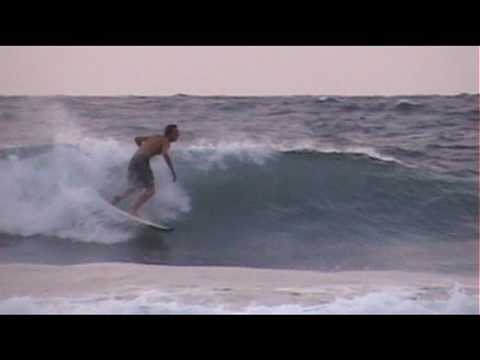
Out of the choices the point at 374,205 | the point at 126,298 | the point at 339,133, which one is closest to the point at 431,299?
the point at 374,205

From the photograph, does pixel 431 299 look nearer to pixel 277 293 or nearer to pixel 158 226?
pixel 277 293

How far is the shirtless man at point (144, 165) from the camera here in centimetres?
389

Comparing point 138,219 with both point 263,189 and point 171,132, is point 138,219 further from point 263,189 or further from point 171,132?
point 263,189

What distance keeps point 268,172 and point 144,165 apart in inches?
30.0

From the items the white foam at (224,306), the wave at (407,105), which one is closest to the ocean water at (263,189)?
the wave at (407,105)

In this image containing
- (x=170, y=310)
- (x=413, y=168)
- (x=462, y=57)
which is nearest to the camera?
(x=170, y=310)

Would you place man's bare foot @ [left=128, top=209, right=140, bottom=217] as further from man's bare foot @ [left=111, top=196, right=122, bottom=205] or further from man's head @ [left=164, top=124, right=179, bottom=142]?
man's head @ [left=164, top=124, right=179, bottom=142]

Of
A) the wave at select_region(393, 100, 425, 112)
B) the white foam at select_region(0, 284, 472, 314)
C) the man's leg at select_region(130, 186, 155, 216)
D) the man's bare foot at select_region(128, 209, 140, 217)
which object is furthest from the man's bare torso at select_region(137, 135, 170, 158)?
the wave at select_region(393, 100, 425, 112)

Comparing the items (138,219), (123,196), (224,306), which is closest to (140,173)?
(123,196)

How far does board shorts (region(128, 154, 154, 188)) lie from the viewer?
389 cm

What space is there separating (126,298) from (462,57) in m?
2.32

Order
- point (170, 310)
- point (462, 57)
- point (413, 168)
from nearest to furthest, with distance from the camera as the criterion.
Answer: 1. point (170, 310)
2. point (462, 57)
3. point (413, 168)
